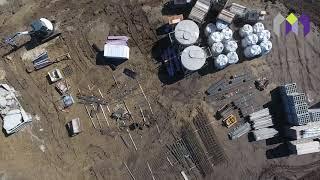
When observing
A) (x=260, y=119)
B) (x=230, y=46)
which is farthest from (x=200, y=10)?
(x=260, y=119)

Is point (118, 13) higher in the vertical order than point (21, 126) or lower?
higher

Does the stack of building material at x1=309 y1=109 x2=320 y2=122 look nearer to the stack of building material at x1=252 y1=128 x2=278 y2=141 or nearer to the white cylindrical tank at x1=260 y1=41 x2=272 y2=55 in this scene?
the stack of building material at x1=252 y1=128 x2=278 y2=141

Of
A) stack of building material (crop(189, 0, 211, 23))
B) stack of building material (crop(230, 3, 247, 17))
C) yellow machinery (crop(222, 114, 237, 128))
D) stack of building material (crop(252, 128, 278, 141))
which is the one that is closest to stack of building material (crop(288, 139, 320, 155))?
stack of building material (crop(252, 128, 278, 141))

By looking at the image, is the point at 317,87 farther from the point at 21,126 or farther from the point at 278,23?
the point at 21,126

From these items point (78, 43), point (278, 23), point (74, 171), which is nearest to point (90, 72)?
point (78, 43)

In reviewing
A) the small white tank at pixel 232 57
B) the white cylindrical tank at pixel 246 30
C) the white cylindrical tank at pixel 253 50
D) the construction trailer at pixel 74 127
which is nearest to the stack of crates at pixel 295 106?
the white cylindrical tank at pixel 253 50

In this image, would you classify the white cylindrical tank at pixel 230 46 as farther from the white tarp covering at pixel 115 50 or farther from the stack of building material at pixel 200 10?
the white tarp covering at pixel 115 50
